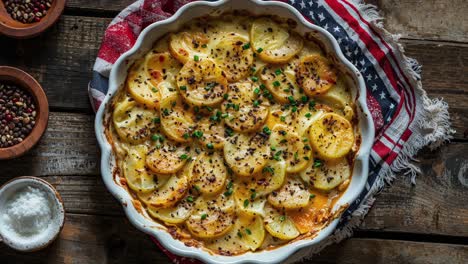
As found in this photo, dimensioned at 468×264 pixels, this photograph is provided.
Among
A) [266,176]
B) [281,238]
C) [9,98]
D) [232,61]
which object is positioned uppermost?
[232,61]

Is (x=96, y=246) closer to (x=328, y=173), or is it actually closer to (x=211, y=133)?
(x=211, y=133)

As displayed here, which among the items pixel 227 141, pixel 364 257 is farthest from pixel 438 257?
pixel 227 141

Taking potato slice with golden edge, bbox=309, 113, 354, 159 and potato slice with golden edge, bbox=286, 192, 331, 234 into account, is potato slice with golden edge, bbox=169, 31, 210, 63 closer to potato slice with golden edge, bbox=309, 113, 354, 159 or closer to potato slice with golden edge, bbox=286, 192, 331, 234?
potato slice with golden edge, bbox=309, 113, 354, 159

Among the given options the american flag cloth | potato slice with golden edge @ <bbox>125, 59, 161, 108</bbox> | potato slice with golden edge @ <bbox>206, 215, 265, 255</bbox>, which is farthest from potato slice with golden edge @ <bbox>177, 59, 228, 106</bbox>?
potato slice with golden edge @ <bbox>206, 215, 265, 255</bbox>

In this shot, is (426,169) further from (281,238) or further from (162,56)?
(162,56)

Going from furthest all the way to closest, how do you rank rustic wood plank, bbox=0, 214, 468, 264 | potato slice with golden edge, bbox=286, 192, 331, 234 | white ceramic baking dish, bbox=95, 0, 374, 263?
1. rustic wood plank, bbox=0, 214, 468, 264
2. potato slice with golden edge, bbox=286, 192, 331, 234
3. white ceramic baking dish, bbox=95, 0, 374, 263

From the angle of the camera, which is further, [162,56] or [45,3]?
[45,3]
